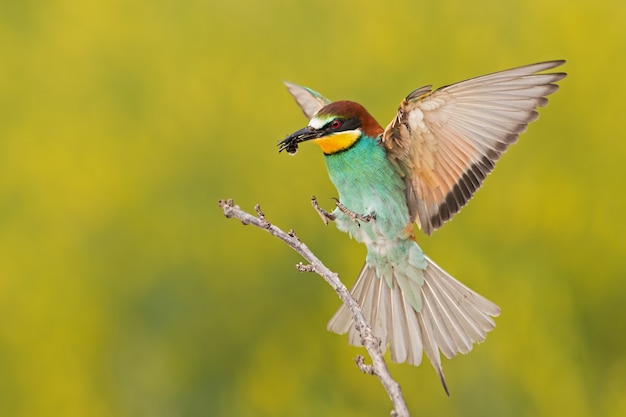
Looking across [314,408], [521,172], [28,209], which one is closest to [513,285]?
[521,172]

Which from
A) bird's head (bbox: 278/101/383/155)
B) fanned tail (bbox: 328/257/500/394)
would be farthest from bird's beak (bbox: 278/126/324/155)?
fanned tail (bbox: 328/257/500/394)

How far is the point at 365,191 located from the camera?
124 cm

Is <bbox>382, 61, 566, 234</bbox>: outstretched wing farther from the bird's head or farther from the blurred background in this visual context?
the blurred background

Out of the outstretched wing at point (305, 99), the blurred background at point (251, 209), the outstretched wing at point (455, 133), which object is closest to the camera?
the outstretched wing at point (455, 133)

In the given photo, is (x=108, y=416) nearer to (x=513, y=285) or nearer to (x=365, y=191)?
(x=513, y=285)

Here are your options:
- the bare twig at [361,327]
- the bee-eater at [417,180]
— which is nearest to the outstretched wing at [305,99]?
the bee-eater at [417,180]

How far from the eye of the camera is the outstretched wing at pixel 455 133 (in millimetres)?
1071

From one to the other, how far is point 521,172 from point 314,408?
0.94 metres

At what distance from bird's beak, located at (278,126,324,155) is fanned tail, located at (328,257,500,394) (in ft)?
0.99

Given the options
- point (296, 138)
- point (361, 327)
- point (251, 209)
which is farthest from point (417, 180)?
point (251, 209)

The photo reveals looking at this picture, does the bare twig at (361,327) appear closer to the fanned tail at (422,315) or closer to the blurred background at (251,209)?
the fanned tail at (422,315)

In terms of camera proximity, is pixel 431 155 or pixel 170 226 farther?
pixel 170 226

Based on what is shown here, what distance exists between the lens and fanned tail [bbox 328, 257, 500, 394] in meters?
1.25

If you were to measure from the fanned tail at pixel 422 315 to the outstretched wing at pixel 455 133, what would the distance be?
0.15m
